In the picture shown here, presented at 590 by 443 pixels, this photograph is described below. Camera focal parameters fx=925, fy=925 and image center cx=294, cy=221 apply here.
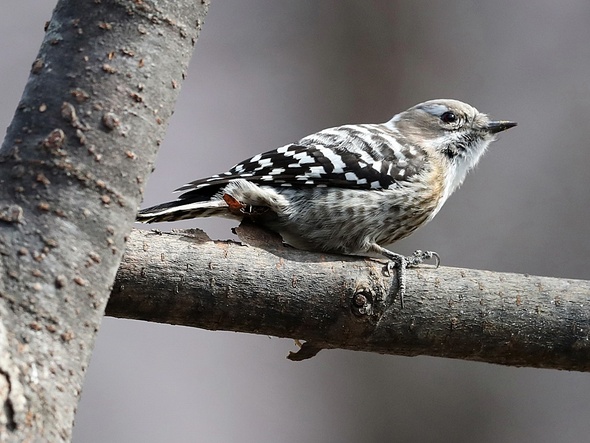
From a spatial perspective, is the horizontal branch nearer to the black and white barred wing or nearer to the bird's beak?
the black and white barred wing

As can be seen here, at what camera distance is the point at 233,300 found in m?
2.42

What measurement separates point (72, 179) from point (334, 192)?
2.01 meters

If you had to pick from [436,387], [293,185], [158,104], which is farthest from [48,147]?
[436,387]

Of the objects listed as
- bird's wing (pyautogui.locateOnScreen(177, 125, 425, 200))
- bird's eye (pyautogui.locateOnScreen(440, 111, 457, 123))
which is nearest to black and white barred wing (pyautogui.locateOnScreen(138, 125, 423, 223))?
bird's wing (pyautogui.locateOnScreen(177, 125, 425, 200))

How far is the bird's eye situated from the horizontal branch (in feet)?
5.84

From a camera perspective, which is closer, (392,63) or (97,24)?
(97,24)

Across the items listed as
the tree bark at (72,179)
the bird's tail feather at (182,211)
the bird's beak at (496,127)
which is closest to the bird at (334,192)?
the bird's tail feather at (182,211)

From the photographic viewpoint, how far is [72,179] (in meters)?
1.63

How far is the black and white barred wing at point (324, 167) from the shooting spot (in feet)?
10.8

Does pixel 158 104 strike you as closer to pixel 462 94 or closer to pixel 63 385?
pixel 63 385

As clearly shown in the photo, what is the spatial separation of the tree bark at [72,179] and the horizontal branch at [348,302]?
2.24ft

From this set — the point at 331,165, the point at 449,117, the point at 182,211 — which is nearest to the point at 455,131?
the point at 449,117

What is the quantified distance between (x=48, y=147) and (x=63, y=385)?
0.43m

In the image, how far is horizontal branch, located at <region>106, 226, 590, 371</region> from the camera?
2393 millimetres
